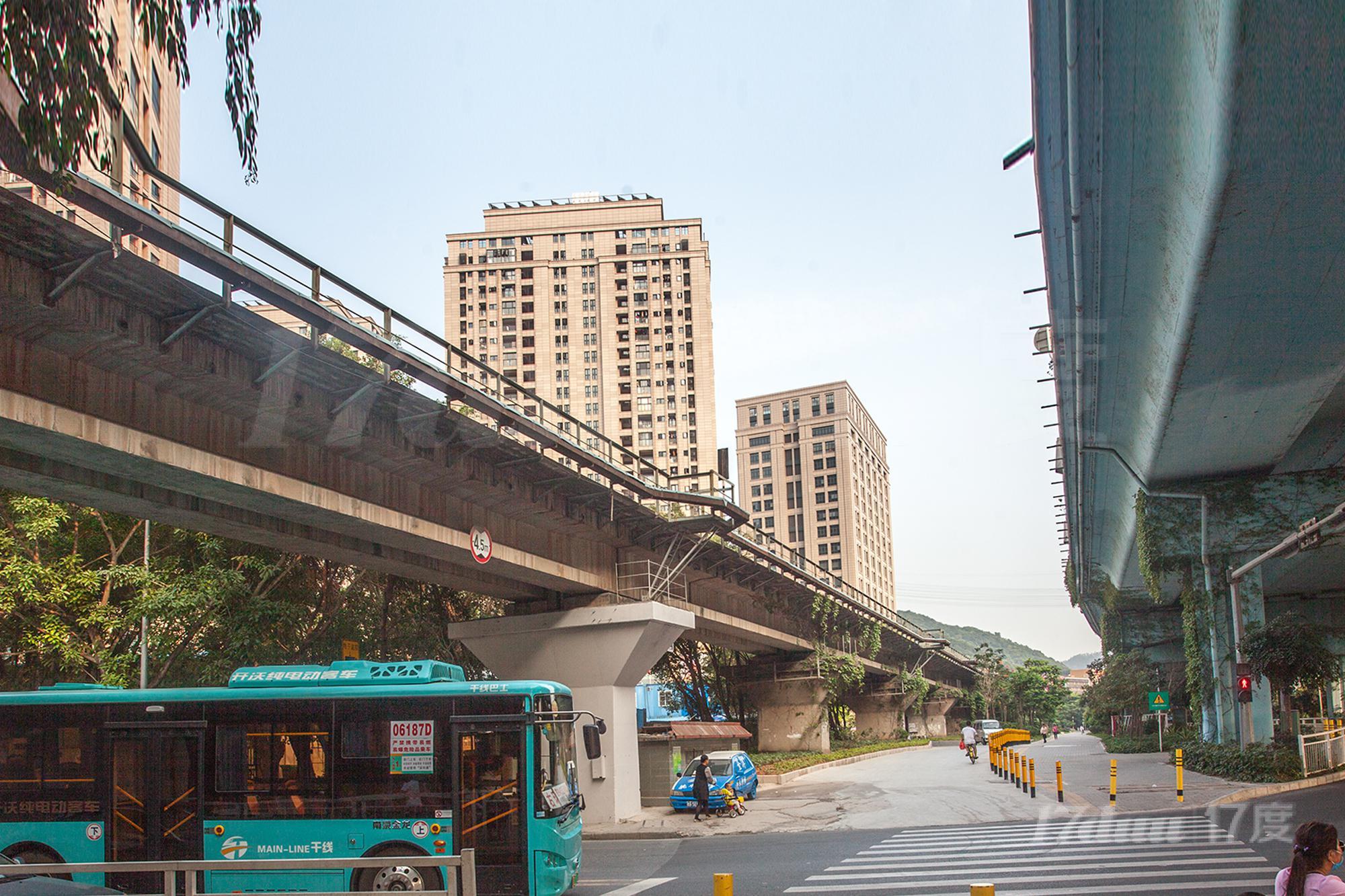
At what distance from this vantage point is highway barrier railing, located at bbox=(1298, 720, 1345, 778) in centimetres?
2739

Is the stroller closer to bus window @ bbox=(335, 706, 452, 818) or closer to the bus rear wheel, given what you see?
bus window @ bbox=(335, 706, 452, 818)

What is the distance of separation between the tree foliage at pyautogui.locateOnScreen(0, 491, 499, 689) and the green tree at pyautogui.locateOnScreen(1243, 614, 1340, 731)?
22472mm

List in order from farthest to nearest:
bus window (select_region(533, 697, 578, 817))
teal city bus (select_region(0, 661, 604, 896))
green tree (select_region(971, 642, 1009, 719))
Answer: green tree (select_region(971, 642, 1009, 719))
bus window (select_region(533, 697, 578, 817))
teal city bus (select_region(0, 661, 604, 896))

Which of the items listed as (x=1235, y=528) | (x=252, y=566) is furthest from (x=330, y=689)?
(x=1235, y=528)

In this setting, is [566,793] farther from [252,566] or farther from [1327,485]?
[1327,485]

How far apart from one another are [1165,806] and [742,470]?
145209 millimetres

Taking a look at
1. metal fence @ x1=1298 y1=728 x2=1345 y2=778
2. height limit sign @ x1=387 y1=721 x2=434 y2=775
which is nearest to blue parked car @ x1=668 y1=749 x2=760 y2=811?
height limit sign @ x1=387 y1=721 x2=434 y2=775

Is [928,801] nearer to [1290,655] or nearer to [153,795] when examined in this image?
[1290,655]

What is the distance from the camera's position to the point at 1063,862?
623 inches

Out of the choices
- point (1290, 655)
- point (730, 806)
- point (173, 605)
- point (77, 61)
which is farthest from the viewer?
point (1290, 655)

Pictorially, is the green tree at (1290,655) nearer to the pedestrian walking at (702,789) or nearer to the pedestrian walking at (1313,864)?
the pedestrian walking at (702,789)

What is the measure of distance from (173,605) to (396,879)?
14.2m

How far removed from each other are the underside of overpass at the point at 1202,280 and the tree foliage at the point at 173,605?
62.4ft

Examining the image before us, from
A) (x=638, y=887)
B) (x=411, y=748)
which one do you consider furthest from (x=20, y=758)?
(x=638, y=887)
